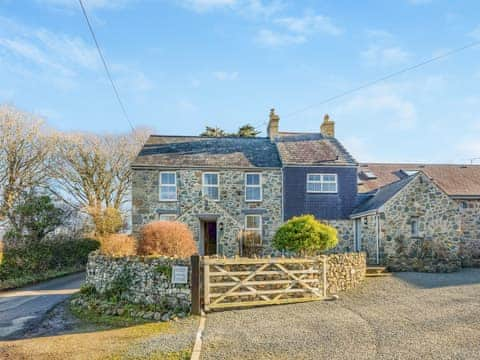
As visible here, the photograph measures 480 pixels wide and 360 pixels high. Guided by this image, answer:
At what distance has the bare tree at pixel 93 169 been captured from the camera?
28812 mm

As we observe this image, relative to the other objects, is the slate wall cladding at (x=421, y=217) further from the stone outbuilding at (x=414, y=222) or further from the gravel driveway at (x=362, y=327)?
the gravel driveway at (x=362, y=327)

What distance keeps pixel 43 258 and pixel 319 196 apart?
15399 millimetres

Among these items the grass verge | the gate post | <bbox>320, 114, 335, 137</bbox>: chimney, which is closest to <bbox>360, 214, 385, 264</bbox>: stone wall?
<bbox>320, 114, 335, 137</bbox>: chimney

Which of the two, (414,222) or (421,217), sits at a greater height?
(421,217)

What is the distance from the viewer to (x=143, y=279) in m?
11.7

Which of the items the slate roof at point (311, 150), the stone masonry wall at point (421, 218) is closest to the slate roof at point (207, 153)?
the slate roof at point (311, 150)

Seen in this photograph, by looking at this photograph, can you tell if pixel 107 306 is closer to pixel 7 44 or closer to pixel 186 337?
pixel 186 337

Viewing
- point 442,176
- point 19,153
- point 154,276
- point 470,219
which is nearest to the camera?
point 154,276

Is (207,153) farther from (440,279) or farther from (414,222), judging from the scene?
(440,279)

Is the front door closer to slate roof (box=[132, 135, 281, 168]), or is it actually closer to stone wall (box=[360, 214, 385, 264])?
slate roof (box=[132, 135, 281, 168])

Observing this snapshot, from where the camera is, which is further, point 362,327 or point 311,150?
point 311,150

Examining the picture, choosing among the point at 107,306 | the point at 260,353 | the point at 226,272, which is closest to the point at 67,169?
the point at 107,306

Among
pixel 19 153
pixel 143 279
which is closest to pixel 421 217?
pixel 143 279

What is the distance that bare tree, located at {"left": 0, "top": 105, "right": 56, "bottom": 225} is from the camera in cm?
2455
